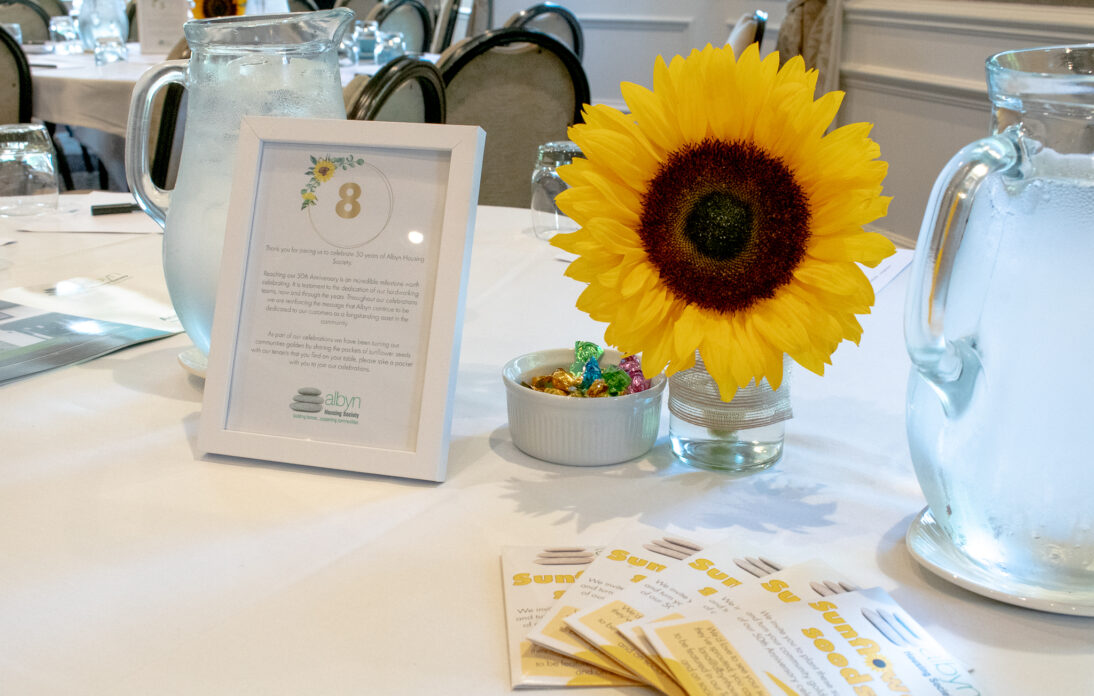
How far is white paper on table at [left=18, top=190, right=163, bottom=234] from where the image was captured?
1.34 m

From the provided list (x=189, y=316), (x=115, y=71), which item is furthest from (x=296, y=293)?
(x=115, y=71)

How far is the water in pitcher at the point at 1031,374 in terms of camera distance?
448mm

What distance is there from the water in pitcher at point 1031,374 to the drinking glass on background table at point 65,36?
4057 millimetres

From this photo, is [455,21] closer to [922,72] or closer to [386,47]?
[386,47]

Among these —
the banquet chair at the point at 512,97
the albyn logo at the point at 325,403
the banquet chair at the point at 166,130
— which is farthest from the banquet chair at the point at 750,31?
the albyn logo at the point at 325,403

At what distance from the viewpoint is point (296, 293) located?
0.67m

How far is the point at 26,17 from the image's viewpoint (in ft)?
15.7

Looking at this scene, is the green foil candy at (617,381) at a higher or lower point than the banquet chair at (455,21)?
lower

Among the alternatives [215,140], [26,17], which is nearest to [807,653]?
[215,140]

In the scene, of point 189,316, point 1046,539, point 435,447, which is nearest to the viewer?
point 1046,539

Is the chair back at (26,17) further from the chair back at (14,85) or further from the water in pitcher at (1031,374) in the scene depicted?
the water in pitcher at (1031,374)

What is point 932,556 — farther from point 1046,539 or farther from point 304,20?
point 304,20

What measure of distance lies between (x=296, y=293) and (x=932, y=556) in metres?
0.44

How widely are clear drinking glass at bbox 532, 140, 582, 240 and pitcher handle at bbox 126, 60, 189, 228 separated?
1.87 feet
